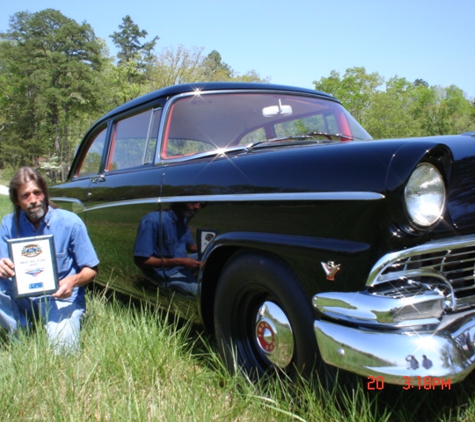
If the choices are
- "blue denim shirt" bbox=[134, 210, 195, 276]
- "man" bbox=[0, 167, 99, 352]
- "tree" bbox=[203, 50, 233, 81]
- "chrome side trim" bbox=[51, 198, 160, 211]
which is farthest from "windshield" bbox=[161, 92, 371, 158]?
"tree" bbox=[203, 50, 233, 81]

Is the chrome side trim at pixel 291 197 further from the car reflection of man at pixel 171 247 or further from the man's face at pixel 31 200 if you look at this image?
the man's face at pixel 31 200

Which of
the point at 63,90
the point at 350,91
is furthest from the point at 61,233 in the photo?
the point at 63,90

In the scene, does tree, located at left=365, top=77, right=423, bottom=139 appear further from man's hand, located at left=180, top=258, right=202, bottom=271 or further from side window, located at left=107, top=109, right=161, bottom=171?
man's hand, located at left=180, top=258, right=202, bottom=271

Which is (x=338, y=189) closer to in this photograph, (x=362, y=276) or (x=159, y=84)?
(x=362, y=276)

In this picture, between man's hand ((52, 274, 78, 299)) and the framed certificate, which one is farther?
man's hand ((52, 274, 78, 299))

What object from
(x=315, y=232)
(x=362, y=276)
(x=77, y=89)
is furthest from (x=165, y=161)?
(x=77, y=89)

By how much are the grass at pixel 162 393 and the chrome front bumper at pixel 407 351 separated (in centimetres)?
19

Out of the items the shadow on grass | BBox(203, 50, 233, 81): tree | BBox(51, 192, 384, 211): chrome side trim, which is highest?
BBox(203, 50, 233, 81): tree

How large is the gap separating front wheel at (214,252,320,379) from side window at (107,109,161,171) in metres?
1.22

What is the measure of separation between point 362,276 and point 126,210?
1.85 m

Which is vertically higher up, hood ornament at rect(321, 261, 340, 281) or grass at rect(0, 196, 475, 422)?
hood ornament at rect(321, 261, 340, 281)

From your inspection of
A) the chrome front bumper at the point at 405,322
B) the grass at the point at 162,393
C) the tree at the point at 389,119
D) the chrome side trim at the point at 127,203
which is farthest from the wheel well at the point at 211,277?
the tree at the point at 389,119

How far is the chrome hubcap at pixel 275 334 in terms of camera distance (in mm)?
1884

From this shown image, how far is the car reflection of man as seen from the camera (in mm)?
2432
